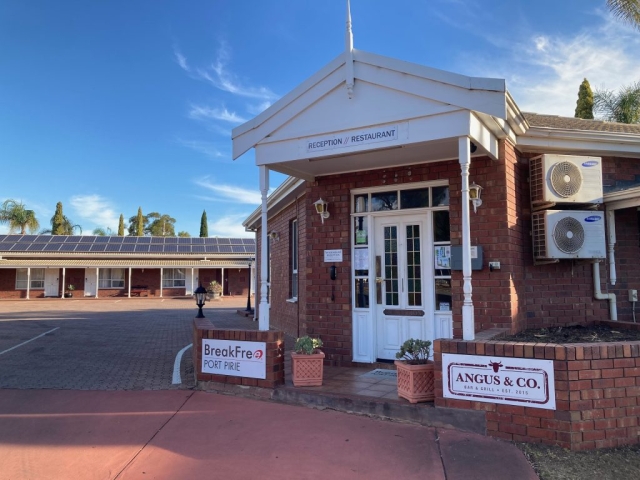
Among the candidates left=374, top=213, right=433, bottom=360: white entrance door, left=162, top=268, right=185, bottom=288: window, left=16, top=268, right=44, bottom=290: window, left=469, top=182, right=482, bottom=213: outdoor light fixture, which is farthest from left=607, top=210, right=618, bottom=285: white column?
left=16, top=268, right=44, bottom=290: window

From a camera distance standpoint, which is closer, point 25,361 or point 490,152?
point 490,152

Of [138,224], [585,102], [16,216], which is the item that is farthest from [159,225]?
[585,102]

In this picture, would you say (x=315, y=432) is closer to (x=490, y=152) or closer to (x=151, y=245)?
(x=490, y=152)

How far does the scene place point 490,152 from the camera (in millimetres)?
5699

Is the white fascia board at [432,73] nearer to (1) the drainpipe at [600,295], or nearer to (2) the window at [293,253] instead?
(1) the drainpipe at [600,295]

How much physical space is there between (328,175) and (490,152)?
263 centimetres

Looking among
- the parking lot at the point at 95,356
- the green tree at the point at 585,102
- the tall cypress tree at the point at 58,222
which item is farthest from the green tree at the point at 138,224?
the green tree at the point at 585,102

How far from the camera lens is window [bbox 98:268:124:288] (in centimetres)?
3509

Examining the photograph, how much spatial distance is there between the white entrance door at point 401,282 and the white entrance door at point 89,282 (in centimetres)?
3278

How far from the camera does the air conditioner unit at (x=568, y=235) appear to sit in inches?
242

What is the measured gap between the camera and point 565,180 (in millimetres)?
6258

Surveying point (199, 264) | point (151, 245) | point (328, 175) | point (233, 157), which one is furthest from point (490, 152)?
point (151, 245)

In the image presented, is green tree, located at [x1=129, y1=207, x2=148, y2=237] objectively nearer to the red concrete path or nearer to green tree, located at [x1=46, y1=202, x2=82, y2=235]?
green tree, located at [x1=46, y1=202, x2=82, y2=235]

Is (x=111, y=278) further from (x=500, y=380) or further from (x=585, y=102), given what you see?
(x=500, y=380)
